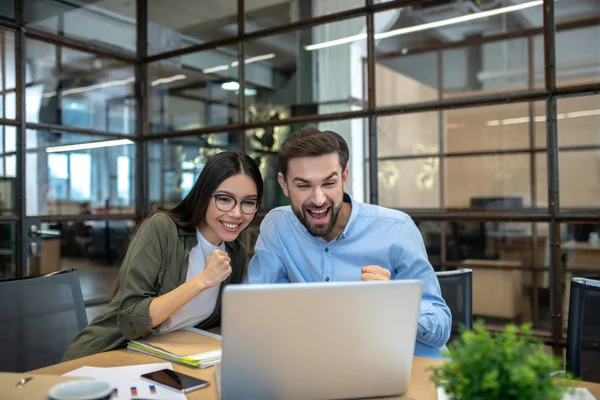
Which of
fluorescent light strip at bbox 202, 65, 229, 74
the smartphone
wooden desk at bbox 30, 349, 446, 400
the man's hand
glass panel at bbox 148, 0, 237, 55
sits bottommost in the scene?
wooden desk at bbox 30, 349, 446, 400

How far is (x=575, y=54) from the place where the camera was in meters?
5.38

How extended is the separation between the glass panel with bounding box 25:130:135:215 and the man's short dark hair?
2471 millimetres

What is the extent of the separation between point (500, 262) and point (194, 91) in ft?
9.38

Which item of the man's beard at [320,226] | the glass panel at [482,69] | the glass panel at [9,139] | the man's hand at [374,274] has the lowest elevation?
the man's hand at [374,274]

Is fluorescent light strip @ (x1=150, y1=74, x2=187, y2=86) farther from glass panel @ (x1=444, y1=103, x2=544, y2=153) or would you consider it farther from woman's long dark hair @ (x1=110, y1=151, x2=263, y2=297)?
glass panel @ (x1=444, y1=103, x2=544, y2=153)

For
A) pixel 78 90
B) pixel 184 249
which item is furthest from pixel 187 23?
pixel 184 249

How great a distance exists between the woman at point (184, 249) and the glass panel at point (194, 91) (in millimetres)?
2019

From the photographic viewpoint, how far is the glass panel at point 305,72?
3.41m

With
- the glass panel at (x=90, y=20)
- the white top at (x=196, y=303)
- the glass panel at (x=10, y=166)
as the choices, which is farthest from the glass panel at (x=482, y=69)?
the white top at (x=196, y=303)

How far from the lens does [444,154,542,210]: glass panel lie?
19.3 ft

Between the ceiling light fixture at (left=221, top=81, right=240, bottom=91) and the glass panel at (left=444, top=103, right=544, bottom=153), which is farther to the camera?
the glass panel at (left=444, top=103, right=544, bottom=153)

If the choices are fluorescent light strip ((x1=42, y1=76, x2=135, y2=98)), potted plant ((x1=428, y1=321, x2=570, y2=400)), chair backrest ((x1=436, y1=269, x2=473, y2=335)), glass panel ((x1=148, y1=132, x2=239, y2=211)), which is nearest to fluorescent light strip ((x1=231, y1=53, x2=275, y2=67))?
glass panel ((x1=148, y1=132, x2=239, y2=211))

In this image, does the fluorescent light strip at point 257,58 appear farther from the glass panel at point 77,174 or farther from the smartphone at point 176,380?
the smartphone at point 176,380

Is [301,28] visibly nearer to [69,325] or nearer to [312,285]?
[69,325]
